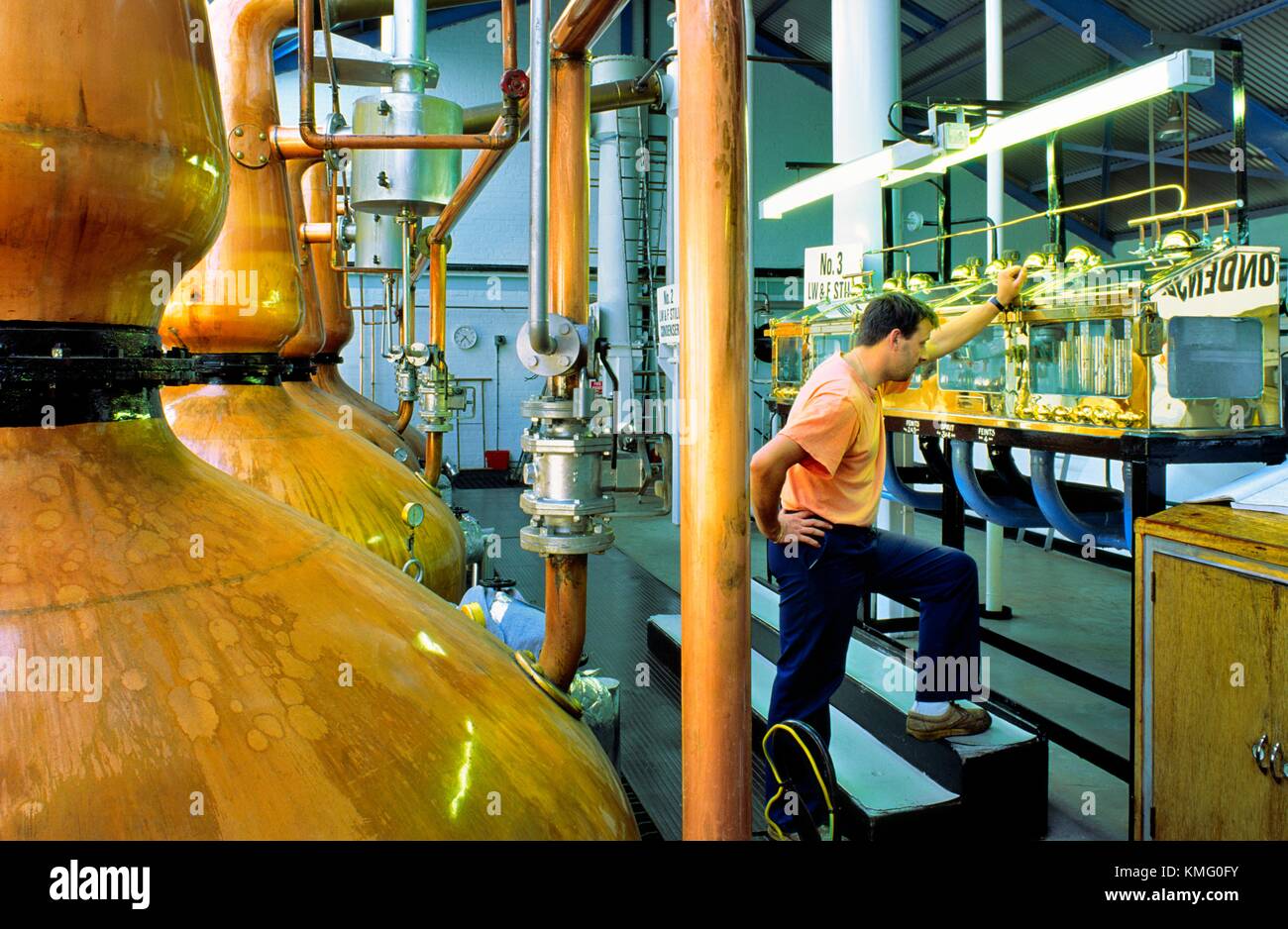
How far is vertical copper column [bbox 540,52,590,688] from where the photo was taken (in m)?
1.54

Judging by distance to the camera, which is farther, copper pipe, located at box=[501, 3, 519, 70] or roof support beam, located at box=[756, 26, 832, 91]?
roof support beam, located at box=[756, 26, 832, 91]

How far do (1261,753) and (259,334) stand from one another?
2529mm

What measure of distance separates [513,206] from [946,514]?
39.9ft

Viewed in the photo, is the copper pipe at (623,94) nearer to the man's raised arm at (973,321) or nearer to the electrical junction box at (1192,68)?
the man's raised arm at (973,321)

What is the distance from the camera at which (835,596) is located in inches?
111

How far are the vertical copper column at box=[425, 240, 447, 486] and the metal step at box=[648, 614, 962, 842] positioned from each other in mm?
1786

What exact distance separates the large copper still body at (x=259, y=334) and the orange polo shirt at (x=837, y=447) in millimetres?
1122

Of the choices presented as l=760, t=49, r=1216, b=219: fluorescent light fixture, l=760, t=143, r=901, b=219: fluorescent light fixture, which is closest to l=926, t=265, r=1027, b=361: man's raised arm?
l=760, t=49, r=1216, b=219: fluorescent light fixture

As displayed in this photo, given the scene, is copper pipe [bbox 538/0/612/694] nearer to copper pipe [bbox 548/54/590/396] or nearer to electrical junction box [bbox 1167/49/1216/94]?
copper pipe [bbox 548/54/590/396]

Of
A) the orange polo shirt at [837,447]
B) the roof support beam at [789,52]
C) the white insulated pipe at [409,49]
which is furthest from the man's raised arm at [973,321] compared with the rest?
the roof support beam at [789,52]

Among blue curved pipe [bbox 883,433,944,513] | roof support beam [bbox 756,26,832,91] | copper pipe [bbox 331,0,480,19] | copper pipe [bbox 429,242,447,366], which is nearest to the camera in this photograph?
copper pipe [bbox 331,0,480,19]

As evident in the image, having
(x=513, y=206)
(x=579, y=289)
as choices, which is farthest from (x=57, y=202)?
(x=513, y=206)

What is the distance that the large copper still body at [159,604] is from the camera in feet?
2.69

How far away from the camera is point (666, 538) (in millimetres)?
9211
